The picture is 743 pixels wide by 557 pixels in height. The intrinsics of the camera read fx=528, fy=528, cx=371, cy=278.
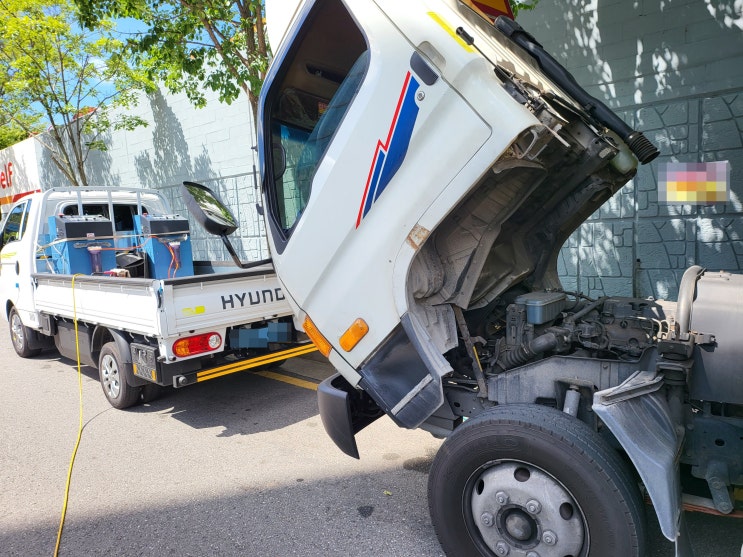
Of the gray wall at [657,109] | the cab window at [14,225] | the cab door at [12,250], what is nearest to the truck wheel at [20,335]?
the cab door at [12,250]

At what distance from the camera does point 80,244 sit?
21.6ft

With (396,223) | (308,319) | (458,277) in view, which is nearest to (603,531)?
(458,277)

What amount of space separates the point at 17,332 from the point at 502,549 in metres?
7.86

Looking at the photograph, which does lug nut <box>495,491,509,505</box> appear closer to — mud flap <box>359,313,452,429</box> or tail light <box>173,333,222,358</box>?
mud flap <box>359,313,452,429</box>

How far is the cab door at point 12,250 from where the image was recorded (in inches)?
286

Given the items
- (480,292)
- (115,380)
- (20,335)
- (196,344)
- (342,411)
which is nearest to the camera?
(342,411)

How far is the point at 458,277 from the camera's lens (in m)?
2.93

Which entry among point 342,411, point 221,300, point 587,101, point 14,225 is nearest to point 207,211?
point 221,300

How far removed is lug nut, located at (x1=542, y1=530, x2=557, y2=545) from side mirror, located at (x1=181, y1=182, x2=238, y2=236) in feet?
8.13

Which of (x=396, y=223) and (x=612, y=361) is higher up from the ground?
(x=396, y=223)

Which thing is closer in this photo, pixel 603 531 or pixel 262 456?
pixel 603 531

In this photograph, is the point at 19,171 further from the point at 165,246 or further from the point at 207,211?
the point at 207,211

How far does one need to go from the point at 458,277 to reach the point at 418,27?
129 cm

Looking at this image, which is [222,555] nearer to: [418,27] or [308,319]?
[308,319]
